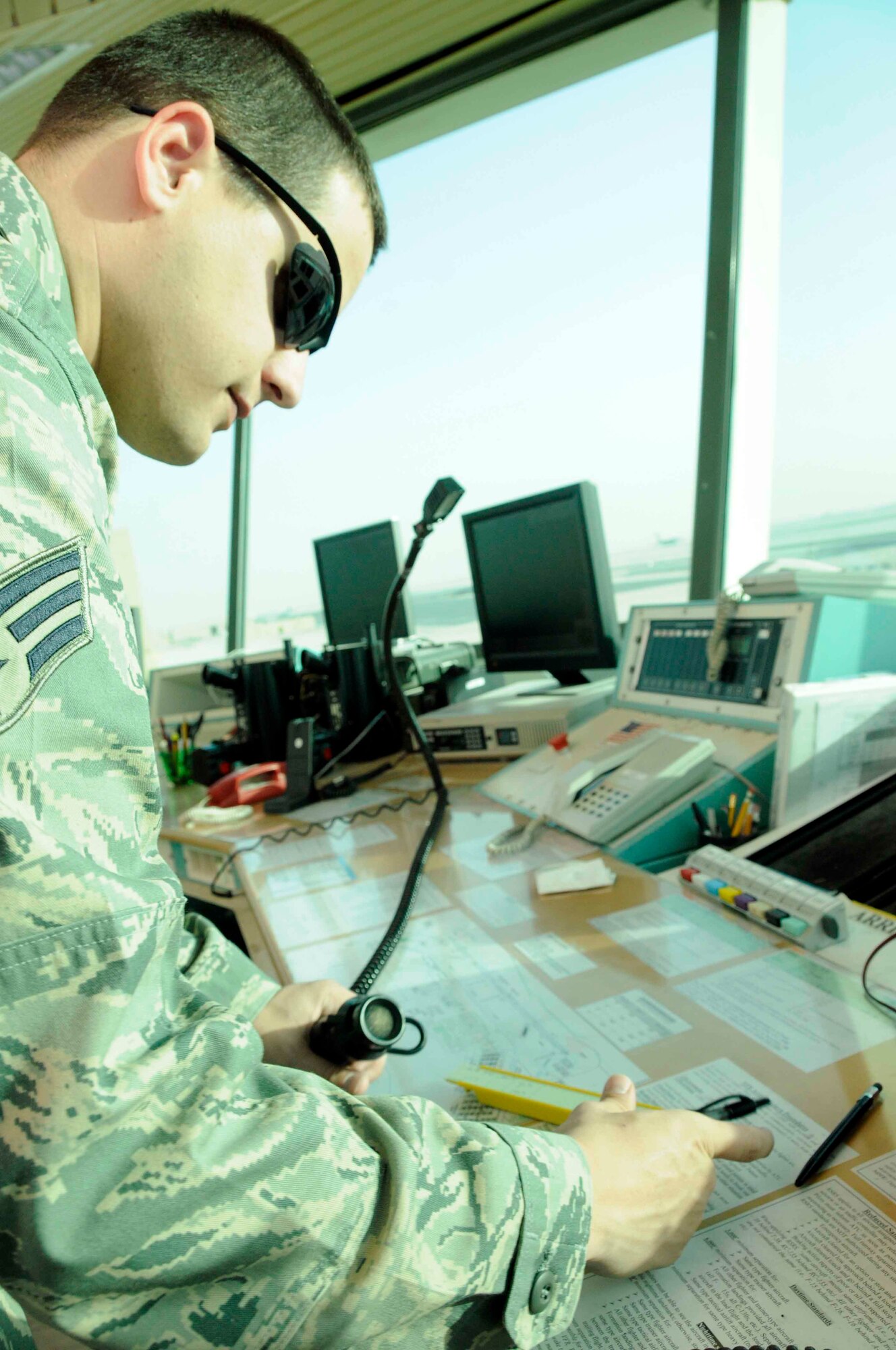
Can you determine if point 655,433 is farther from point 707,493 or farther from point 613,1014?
point 613,1014

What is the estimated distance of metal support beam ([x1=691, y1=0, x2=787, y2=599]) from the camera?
2.04 metres

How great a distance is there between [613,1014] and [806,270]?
6.29 ft

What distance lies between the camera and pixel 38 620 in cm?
43

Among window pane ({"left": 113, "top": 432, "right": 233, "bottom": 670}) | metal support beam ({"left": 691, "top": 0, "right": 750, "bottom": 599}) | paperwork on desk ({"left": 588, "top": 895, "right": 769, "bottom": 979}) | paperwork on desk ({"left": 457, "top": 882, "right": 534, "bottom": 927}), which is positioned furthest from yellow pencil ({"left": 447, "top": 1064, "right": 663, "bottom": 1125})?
window pane ({"left": 113, "top": 432, "right": 233, "bottom": 670})

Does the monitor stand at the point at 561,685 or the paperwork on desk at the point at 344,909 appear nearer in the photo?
the paperwork on desk at the point at 344,909

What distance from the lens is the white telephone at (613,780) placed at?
1.19 m

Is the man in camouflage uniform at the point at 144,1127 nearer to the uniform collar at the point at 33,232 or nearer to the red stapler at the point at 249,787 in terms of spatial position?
the uniform collar at the point at 33,232

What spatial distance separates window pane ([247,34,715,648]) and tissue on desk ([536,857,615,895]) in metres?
0.80

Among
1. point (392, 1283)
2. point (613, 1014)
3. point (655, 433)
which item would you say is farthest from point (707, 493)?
point (392, 1283)

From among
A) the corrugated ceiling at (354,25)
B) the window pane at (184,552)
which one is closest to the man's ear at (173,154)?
the corrugated ceiling at (354,25)

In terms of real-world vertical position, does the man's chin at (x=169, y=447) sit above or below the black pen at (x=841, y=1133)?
above

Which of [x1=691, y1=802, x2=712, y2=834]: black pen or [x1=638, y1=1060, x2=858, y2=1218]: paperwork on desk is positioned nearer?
[x1=638, y1=1060, x2=858, y2=1218]: paperwork on desk

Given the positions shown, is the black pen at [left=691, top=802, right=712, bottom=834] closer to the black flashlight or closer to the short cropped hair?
the black flashlight

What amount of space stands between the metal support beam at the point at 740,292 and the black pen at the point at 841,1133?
163 cm
